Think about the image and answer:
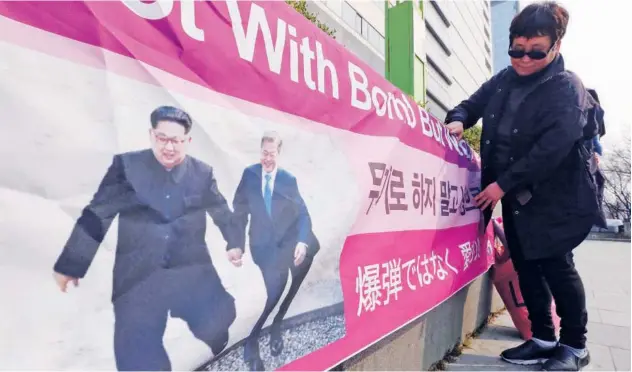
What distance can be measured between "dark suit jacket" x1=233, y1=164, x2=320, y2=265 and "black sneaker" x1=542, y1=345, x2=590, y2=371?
1554 millimetres

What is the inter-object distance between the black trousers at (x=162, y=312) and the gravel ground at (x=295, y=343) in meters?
0.07

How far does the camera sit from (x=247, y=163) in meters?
0.99

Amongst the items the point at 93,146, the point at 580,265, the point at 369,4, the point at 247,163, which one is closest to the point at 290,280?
the point at 247,163

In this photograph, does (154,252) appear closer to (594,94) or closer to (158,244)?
(158,244)

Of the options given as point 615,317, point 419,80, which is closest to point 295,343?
point 615,317

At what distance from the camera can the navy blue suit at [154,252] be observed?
0.72m

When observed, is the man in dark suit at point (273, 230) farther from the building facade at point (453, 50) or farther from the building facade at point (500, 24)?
the building facade at point (500, 24)

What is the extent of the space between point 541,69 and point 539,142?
44cm

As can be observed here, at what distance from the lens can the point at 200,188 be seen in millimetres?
878

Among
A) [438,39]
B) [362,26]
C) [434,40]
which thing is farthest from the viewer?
[438,39]

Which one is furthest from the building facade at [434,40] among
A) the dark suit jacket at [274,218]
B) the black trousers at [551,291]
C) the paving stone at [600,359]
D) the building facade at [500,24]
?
the building facade at [500,24]

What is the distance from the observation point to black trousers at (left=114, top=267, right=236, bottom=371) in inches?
29.0

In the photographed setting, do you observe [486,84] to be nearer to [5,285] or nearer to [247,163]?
[247,163]

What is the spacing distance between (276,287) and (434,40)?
95.0 feet
